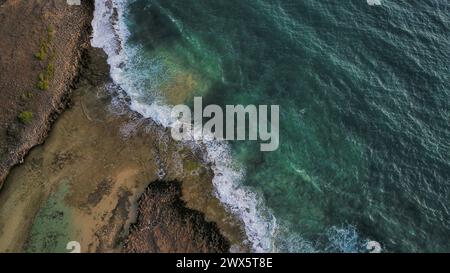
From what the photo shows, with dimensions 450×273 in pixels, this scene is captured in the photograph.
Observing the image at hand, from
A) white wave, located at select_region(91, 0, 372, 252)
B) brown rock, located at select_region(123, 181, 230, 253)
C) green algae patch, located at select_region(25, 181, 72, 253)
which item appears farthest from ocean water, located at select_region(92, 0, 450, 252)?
green algae patch, located at select_region(25, 181, 72, 253)

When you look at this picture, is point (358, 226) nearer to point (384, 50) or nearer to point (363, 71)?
point (363, 71)

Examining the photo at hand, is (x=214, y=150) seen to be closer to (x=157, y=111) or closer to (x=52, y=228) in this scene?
(x=157, y=111)

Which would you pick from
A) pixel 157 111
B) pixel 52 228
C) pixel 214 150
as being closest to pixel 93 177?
pixel 52 228

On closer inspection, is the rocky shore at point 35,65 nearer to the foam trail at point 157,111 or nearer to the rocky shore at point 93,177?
the rocky shore at point 93,177

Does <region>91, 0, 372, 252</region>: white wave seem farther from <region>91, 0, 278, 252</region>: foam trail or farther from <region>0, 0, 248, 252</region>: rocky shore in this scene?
<region>0, 0, 248, 252</region>: rocky shore

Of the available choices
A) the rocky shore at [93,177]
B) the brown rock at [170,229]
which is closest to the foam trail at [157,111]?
the rocky shore at [93,177]
